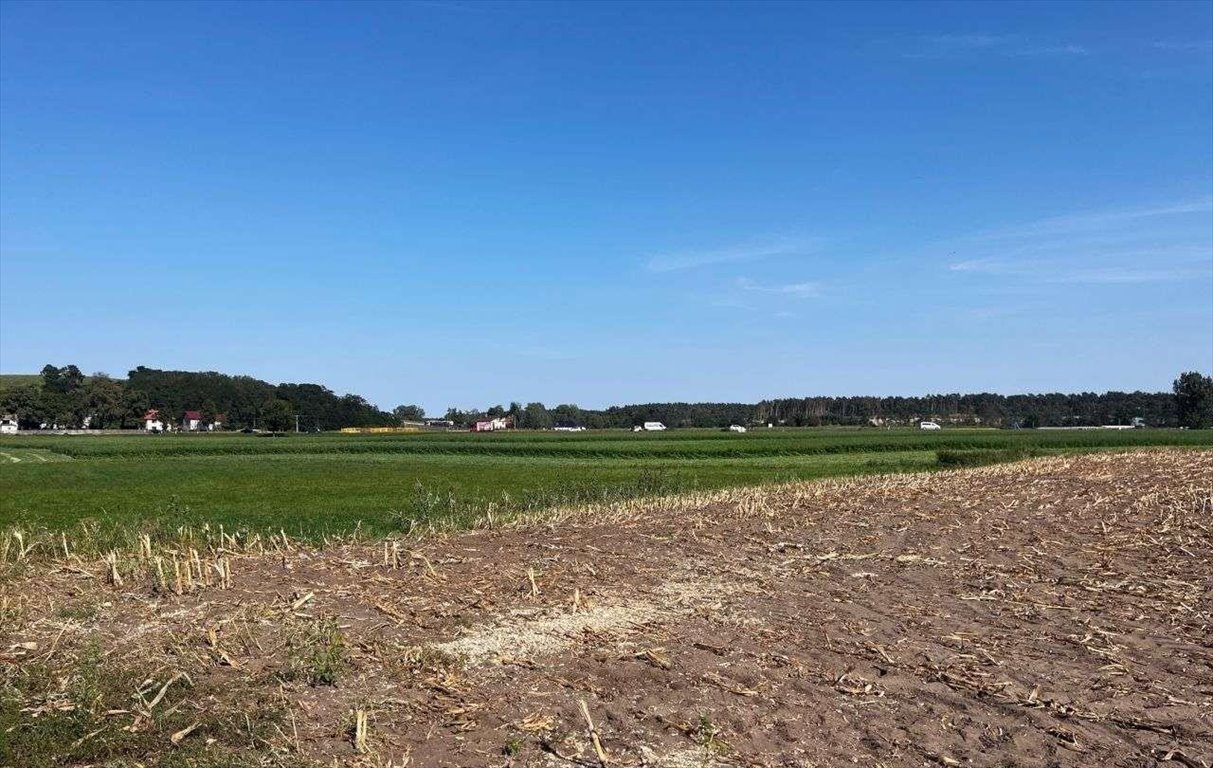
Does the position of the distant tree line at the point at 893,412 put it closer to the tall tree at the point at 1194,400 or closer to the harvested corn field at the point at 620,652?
the tall tree at the point at 1194,400

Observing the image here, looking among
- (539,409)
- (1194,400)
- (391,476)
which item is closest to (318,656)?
A: (391,476)

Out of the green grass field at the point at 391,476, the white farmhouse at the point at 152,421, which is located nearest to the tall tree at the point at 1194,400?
the green grass field at the point at 391,476

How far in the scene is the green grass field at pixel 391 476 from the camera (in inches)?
992

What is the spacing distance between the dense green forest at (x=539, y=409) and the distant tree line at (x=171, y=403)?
7.1 inches

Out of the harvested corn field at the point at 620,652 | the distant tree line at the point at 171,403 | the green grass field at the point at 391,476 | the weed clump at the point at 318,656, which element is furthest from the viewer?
the distant tree line at the point at 171,403

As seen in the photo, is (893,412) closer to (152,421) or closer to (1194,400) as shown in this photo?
(1194,400)

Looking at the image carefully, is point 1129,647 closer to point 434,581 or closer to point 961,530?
point 961,530

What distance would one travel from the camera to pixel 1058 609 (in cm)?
1043

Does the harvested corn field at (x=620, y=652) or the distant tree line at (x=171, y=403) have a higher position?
the distant tree line at (x=171, y=403)

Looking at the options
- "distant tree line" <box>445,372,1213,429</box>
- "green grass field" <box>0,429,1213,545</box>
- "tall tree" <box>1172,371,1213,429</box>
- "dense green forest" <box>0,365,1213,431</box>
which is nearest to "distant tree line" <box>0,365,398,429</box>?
"dense green forest" <box>0,365,1213,431</box>

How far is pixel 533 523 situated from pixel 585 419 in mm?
170934

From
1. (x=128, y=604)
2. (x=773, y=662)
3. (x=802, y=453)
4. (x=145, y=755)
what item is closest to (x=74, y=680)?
(x=145, y=755)

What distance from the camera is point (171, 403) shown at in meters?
175

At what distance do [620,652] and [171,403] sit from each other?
18656 centimetres
